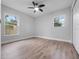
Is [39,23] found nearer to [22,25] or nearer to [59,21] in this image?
[22,25]

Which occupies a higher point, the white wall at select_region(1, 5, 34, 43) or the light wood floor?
the white wall at select_region(1, 5, 34, 43)

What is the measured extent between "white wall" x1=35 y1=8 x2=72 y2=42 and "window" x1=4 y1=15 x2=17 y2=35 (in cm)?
259

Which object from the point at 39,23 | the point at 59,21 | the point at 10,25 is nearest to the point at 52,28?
the point at 59,21

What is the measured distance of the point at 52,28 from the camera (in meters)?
5.48

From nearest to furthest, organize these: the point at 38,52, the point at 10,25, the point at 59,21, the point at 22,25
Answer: the point at 38,52
the point at 10,25
the point at 59,21
the point at 22,25

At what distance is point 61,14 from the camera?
4961mm

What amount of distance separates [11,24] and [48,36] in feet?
11.5

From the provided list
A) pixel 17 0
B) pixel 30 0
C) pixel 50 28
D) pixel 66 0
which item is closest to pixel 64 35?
pixel 50 28

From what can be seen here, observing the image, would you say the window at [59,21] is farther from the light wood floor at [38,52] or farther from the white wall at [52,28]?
the light wood floor at [38,52]

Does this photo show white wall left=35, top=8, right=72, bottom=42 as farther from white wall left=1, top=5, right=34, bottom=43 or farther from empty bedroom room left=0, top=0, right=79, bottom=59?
white wall left=1, top=5, right=34, bottom=43

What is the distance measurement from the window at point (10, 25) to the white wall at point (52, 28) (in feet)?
8.51

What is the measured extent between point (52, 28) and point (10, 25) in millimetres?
3611

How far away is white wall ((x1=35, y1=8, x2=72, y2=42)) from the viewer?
4555mm

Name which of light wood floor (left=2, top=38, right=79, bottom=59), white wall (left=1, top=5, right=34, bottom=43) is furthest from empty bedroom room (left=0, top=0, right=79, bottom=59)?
light wood floor (left=2, top=38, right=79, bottom=59)
